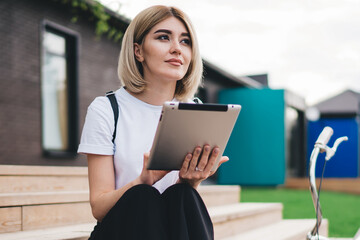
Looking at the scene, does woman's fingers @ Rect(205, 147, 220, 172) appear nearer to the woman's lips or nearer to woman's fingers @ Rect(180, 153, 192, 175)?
woman's fingers @ Rect(180, 153, 192, 175)

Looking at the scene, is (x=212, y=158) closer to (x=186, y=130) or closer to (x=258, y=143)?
(x=186, y=130)

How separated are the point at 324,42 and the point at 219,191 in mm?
15139

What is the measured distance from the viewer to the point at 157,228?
65.4 inches

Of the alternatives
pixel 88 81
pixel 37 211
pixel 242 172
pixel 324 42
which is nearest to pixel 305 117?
pixel 324 42

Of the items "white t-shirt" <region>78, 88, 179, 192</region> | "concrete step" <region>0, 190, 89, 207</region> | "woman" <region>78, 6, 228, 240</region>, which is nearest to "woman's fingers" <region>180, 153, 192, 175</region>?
"woman" <region>78, 6, 228, 240</region>

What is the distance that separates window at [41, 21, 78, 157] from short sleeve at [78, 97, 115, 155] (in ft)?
17.2

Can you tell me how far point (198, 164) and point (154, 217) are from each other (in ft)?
0.89

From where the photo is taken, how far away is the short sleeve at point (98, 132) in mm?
1817

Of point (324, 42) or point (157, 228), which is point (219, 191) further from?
point (324, 42)

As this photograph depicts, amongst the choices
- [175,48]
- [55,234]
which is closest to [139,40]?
[175,48]

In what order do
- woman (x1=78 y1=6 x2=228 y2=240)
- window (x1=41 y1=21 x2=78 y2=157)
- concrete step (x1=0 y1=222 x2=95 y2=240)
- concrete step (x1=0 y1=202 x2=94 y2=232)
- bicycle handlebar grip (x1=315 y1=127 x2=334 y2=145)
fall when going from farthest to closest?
1. window (x1=41 y1=21 x2=78 y2=157)
2. concrete step (x1=0 y1=202 x2=94 y2=232)
3. concrete step (x1=0 y1=222 x2=95 y2=240)
4. bicycle handlebar grip (x1=315 y1=127 x2=334 y2=145)
5. woman (x1=78 y1=6 x2=228 y2=240)

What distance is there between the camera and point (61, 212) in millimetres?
2820

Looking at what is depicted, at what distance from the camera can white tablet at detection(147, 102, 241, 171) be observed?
156 cm

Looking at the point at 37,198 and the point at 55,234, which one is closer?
A: the point at 55,234
